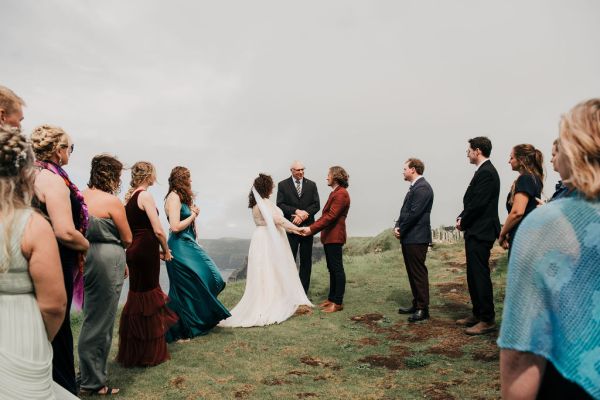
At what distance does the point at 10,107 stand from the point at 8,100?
54 millimetres

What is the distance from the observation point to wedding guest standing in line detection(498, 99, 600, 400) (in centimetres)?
188

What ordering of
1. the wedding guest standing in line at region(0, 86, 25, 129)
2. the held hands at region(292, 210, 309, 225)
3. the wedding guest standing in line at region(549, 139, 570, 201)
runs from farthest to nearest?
the held hands at region(292, 210, 309, 225), the wedding guest standing in line at region(0, 86, 25, 129), the wedding guest standing in line at region(549, 139, 570, 201)

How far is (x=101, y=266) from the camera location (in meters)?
5.36

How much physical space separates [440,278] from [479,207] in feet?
20.7

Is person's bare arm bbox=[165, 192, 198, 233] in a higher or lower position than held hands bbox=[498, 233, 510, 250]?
higher

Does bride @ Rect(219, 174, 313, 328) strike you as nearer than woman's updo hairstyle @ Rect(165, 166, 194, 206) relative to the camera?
No

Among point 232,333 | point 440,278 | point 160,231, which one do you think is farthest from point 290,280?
point 440,278

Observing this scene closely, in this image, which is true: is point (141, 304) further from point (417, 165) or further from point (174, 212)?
point (417, 165)

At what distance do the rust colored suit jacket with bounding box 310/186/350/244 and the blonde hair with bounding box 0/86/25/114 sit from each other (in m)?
6.82

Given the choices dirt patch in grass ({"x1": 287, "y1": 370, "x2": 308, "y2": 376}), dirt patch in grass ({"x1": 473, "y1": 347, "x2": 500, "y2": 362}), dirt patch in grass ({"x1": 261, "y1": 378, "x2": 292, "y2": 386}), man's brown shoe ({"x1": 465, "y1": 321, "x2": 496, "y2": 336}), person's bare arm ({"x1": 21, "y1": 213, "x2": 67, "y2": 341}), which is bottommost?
dirt patch in grass ({"x1": 287, "y1": 370, "x2": 308, "y2": 376})

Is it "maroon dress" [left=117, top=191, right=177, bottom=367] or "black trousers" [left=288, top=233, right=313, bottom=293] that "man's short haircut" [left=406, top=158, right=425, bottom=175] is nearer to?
"black trousers" [left=288, top=233, right=313, bottom=293]

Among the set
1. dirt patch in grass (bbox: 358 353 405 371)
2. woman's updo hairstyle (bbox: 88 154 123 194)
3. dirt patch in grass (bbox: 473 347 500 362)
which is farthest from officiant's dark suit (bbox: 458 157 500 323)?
woman's updo hairstyle (bbox: 88 154 123 194)

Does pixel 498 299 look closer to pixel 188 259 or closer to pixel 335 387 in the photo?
pixel 335 387

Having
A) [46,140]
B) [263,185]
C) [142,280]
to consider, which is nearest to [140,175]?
[142,280]
